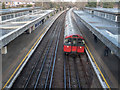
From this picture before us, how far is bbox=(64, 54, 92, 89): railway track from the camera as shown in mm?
9305

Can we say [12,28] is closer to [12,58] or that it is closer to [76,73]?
[12,58]

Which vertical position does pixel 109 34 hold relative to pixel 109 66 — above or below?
above

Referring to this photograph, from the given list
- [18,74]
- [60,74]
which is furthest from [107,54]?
[18,74]

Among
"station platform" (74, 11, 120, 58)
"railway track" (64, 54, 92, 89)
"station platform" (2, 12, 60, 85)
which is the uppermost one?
"station platform" (74, 11, 120, 58)

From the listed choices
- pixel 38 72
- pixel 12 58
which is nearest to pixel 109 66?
pixel 38 72

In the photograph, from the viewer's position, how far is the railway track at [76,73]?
930 centimetres

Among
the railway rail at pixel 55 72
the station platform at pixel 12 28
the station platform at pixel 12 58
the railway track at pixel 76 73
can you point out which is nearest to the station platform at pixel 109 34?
the railway rail at pixel 55 72

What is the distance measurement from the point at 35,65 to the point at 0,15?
41.3ft

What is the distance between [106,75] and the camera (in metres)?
10.1

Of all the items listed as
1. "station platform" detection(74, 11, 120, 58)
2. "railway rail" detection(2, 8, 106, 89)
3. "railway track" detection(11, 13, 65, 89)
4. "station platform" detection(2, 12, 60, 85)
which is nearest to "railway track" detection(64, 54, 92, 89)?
"railway rail" detection(2, 8, 106, 89)

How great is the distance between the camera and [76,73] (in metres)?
10.7

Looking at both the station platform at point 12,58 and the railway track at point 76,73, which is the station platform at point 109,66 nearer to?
the railway track at point 76,73

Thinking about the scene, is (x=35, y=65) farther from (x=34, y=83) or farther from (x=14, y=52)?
(x=14, y=52)

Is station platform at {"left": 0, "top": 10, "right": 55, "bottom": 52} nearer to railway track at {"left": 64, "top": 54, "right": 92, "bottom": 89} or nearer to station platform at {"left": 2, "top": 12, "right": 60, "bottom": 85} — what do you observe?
station platform at {"left": 2, "top": 12, "right": 60, "bottom": 85}
